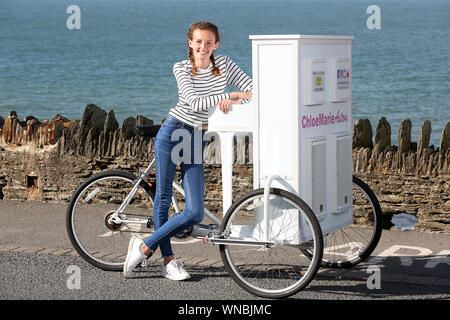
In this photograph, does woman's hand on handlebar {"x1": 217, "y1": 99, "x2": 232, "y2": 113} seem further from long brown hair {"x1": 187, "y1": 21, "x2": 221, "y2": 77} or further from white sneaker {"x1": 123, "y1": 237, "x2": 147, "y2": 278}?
white sneaker {"x1": 123, "y1": 237, "x2": 147, "y2": 278}

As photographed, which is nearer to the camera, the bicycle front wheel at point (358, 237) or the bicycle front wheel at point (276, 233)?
the bicycle front wheel at point (276, 233)

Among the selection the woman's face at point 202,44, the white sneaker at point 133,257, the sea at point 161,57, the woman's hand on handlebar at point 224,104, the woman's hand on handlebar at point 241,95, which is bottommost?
the white sneaker at point 133,257

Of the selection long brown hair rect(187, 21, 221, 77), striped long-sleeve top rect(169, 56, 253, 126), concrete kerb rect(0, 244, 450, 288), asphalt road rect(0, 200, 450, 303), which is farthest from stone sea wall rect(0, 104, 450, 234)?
long brown hair rect(187, 21, 221, 77)

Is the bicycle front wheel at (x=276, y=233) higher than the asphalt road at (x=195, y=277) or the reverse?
higher

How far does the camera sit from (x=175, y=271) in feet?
20.3

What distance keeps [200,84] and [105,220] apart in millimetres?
1290

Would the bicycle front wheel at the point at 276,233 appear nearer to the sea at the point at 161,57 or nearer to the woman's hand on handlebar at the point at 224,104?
the woman's hand on handlebar at the point at 224,104

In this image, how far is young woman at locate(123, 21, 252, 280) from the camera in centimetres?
588

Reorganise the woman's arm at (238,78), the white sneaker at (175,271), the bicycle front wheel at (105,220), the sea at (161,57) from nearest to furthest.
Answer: the woman's arm at (238,78)
the white sneaker at (175,271)
the bicycle front wheel at (105,220)
the sea at (161,57)

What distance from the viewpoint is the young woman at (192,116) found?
588cm

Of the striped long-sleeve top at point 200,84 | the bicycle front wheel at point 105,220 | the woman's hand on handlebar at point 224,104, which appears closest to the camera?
the woman's hand on handlebar at point 224,104

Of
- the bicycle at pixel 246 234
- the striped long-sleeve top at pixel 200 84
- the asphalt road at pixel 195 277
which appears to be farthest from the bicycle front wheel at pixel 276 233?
the striped long-sleeve top at pixel 200 84

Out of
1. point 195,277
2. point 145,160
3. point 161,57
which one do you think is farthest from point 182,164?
point 161,57
